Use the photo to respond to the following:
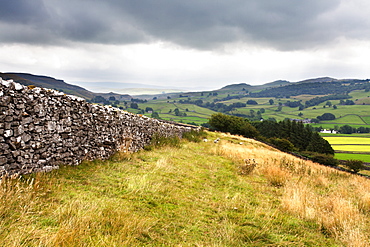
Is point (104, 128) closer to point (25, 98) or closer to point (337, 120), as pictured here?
point (25, 98)

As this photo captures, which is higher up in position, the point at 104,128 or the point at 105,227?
the point at 104,128

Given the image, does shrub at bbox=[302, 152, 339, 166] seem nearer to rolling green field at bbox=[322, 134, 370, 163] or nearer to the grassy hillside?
rolling green field at bbox=[322, 134, 370, 163]

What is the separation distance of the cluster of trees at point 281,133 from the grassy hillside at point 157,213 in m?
51.3

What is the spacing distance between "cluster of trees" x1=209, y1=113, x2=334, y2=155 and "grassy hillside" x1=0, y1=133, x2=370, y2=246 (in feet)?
168

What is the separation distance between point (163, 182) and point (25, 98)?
14.9ft

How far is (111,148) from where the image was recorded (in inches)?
372

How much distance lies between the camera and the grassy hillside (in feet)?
11.8

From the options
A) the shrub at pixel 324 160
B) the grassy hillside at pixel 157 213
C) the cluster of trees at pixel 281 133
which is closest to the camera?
the grassy hillside at pixel 157 213

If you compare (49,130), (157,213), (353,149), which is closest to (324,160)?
(157,213)

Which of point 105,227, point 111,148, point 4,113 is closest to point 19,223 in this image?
point 105,227

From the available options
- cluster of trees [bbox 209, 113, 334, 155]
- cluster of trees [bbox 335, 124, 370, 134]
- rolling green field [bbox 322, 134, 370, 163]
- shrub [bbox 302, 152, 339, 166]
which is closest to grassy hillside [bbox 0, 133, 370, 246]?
shrub [bbox 302, 152, 339, 166]

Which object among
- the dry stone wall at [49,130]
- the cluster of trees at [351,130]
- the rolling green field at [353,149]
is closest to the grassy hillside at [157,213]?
the dry stone wall at [49,130]

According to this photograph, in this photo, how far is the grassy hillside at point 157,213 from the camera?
3602 millimetres

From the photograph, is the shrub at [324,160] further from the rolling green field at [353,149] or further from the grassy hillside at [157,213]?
the grassy hillside at [157,213]
